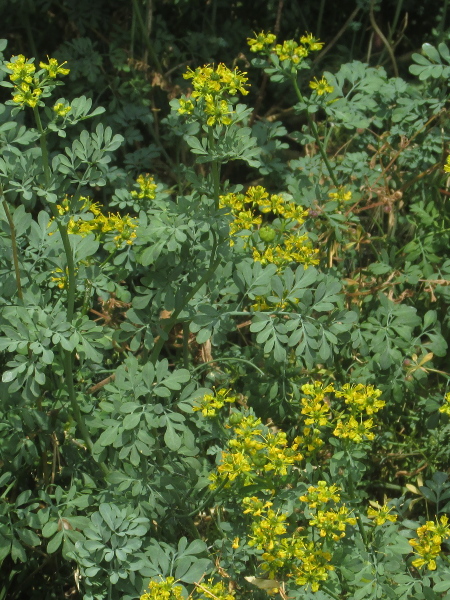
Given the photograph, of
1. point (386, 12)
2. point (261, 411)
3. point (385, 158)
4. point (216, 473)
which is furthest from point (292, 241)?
point (386, 12)

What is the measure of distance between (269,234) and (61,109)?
87cm

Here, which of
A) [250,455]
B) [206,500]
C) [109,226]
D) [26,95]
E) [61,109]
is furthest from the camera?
[109,226]

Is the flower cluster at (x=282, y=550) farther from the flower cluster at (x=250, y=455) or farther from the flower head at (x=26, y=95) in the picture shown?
the flower head at (x=26, y=95)

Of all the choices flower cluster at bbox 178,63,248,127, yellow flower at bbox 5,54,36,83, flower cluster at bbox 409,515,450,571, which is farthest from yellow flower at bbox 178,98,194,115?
flower cluster at bbox 409,515,450,571

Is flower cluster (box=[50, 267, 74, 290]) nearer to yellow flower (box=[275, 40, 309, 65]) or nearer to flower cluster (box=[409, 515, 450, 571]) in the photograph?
yellow flower (box=[275, 40, 309, 65])

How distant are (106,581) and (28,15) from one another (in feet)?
9.73

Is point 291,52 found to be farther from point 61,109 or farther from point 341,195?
point 61,109

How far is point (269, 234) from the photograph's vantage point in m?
2.85

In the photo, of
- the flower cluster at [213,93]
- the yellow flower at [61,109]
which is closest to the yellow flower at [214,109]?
the flower cluster at [213,93]

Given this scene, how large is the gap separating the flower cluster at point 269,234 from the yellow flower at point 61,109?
662 mm

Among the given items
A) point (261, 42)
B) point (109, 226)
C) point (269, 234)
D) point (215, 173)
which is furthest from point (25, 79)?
point (261, 42)

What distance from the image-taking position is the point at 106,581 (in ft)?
8.04

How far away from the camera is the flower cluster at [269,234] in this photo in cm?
283

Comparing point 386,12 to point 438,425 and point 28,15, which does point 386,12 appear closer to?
point 28,15
